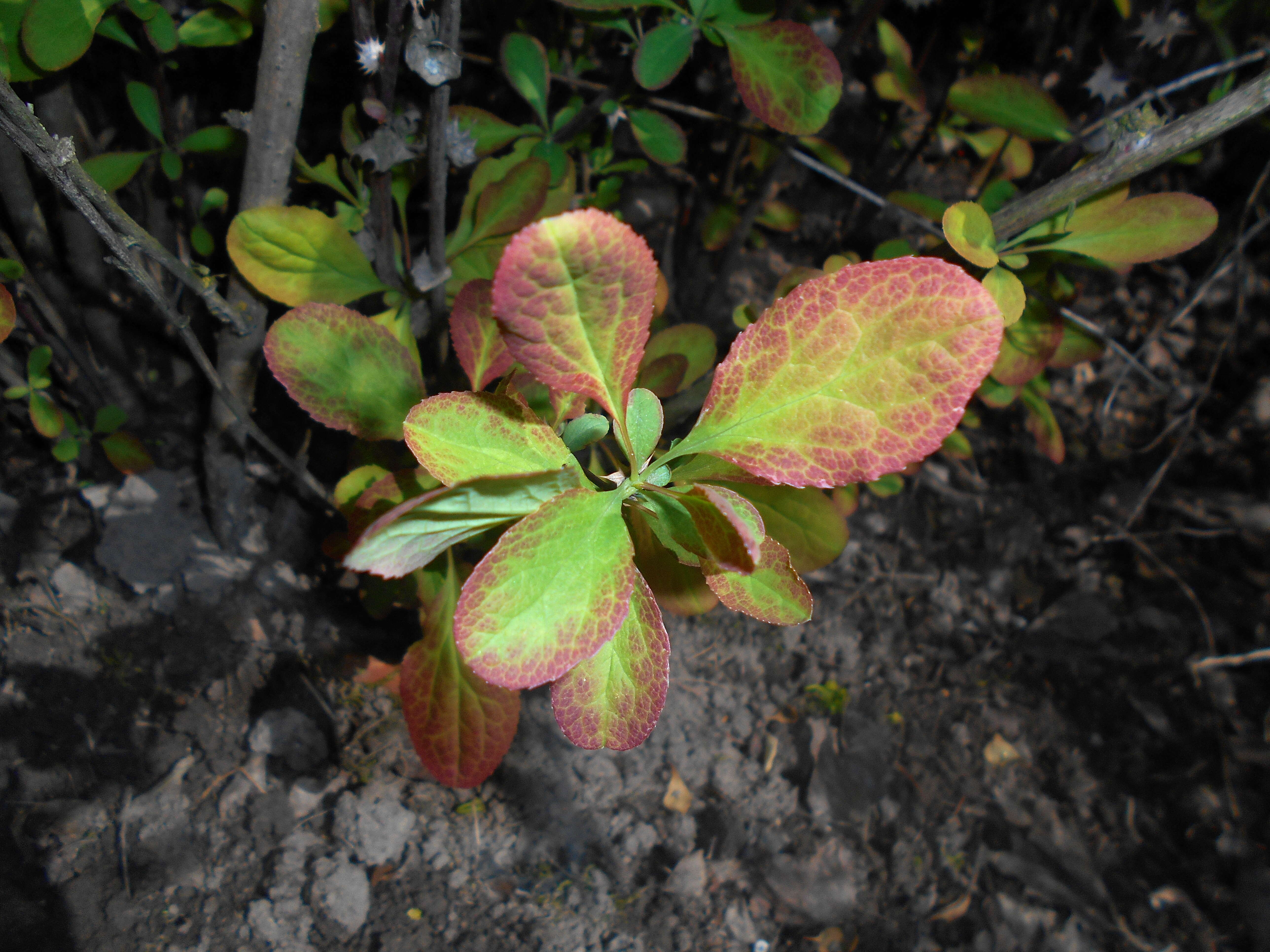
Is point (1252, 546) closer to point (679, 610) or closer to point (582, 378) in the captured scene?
point (679, 610)

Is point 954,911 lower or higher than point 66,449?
lower

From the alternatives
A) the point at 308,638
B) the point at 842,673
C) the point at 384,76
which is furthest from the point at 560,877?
the point at 384,76

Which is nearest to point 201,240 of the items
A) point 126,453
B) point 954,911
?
point 126,453

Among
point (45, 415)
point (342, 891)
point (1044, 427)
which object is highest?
point (1044, 427)

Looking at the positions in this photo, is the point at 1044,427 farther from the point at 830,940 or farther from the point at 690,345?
the point at 830,940

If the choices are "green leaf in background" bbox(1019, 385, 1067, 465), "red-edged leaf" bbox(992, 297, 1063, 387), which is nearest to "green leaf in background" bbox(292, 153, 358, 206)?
"red-edged leaf" bbox(992, 297, 1063, 387)

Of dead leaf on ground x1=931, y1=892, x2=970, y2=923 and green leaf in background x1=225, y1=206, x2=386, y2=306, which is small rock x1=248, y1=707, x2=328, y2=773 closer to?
green leaf in background x1=225, y1=206, x2=386, y2=306

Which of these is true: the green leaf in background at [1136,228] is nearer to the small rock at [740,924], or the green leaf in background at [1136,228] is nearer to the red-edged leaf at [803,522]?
the red-edged leaf at [803,522]

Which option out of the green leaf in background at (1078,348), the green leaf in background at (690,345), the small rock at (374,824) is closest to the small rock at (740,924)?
the small rock at (374,824)
